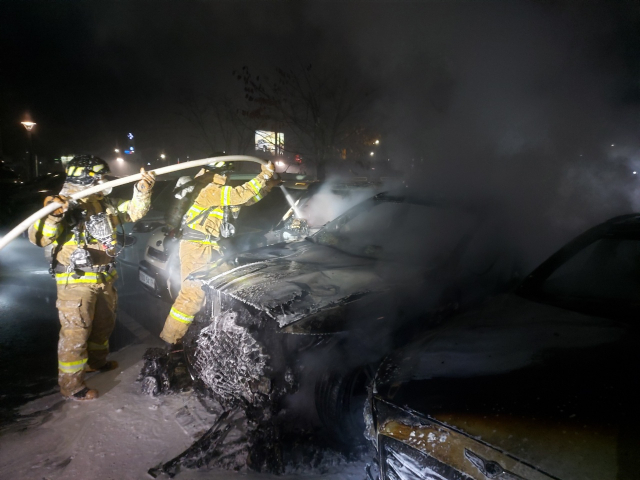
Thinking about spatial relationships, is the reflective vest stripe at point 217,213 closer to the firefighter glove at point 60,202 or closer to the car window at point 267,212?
the car window at point 267,212

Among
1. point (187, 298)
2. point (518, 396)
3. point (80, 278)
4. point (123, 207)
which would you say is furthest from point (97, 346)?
point (518, 396)

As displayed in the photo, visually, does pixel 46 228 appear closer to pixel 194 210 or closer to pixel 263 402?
pixel 194 210

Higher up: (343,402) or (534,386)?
(534,386)

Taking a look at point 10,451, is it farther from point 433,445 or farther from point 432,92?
point 432,92

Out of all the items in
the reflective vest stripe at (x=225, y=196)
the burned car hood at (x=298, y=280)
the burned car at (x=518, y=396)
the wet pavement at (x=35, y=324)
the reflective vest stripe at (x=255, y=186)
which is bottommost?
the wet pavement at (x=35, y=324)

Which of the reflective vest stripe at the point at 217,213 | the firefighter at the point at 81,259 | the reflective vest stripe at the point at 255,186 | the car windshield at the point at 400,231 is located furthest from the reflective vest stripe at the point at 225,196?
the car windshield at the point at 400,231

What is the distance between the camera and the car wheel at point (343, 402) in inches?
106

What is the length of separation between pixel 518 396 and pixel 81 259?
10.9 feet

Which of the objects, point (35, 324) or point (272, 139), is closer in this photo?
point (35, 324)

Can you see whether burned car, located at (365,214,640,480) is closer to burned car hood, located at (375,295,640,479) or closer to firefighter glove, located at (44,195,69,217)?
burned car hood, located at (375,295,640,479)

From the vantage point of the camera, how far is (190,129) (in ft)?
89.3

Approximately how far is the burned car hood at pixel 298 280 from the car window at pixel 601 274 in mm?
1236

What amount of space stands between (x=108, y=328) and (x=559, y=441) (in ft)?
11.9

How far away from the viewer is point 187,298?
3910 millimetres
